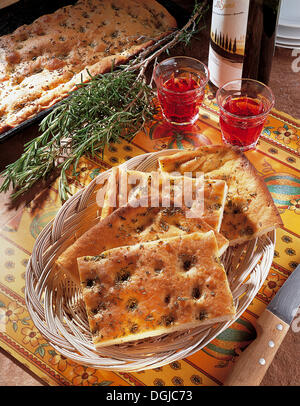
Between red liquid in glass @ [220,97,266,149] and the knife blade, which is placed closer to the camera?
the knife blade

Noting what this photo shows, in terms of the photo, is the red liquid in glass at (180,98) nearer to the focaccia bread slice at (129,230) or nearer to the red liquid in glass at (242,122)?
the red liquid in glass at (242,122)

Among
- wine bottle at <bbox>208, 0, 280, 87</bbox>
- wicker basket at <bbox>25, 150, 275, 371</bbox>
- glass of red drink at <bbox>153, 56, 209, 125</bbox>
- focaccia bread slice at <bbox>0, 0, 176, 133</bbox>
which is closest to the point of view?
wicker basket at <bbox>25, 150, 275, 371</bbox>

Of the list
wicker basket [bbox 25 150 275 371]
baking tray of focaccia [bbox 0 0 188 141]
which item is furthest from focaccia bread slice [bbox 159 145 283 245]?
baking tray of focaccia [bbox 0 0 188 141]

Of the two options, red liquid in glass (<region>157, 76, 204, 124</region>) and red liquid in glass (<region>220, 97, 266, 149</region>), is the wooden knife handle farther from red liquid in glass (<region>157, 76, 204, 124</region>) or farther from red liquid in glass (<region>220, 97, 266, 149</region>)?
red liquid in glass (<region>157, 76, 204, 124</region>)

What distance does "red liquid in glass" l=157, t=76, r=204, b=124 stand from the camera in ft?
5.64

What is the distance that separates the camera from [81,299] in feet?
4.37

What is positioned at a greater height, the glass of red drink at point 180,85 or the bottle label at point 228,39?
the bottle label at point 228,39

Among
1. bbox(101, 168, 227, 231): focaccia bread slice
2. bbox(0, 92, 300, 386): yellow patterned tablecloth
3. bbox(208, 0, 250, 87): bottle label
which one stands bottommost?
bbox(0, 92, 300, 386): yellow patterned tablecloth

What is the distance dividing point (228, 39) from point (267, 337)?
43.0 inches

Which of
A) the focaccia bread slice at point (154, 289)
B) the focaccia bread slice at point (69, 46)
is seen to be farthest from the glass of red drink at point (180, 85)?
the focaccia bread slice at point (154, 289)

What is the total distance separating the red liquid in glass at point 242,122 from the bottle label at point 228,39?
157 millimetres

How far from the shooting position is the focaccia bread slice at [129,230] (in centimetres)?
129

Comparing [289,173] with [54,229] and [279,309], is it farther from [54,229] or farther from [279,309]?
[54,229]

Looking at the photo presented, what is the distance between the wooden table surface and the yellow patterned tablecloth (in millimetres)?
38
